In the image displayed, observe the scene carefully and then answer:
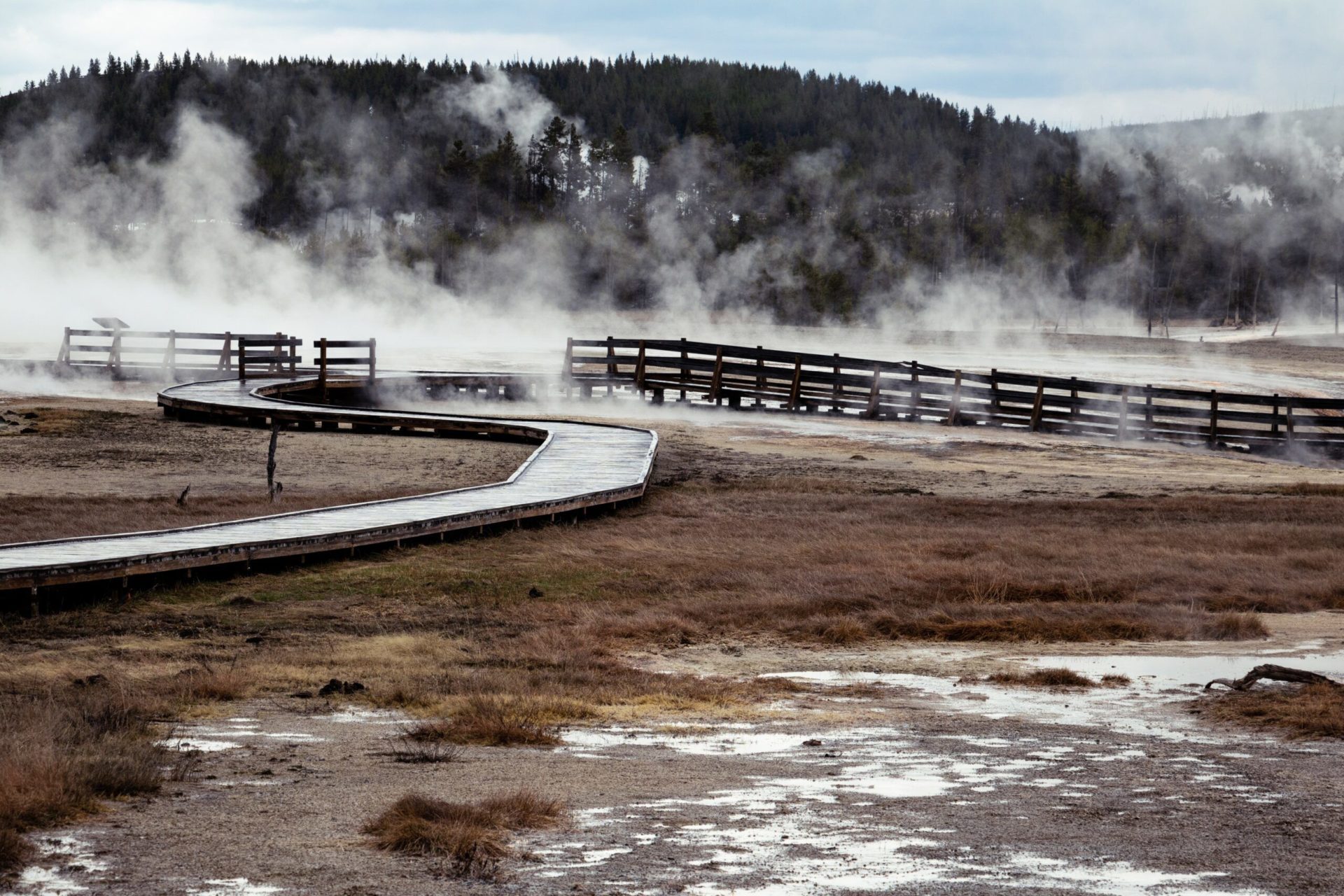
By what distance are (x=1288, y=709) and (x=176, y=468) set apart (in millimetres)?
17508

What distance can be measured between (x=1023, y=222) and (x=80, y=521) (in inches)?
3459

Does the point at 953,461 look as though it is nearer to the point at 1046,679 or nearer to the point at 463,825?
the point at 1046,679

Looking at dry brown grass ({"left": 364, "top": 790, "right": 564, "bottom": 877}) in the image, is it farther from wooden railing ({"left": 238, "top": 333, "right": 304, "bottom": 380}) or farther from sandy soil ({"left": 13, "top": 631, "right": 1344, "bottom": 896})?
wooden railing ({"left": 238, "top": 333, "right": 304, "bottom": 380})

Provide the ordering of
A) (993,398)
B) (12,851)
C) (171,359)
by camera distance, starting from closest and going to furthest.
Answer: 1. (12,851)
2. (993,398)
3. (171,359)

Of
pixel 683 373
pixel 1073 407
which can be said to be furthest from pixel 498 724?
pixel 683 373

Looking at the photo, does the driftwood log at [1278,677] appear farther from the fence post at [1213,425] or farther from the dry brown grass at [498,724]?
the fence post at [1213,425]

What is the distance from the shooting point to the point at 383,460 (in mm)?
25312

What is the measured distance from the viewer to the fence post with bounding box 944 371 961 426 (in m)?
35.5

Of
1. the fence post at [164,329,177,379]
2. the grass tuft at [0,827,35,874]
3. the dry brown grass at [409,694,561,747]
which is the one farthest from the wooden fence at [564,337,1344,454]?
the grass tuft at [0,827,35,874]

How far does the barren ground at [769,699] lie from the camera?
6.59m

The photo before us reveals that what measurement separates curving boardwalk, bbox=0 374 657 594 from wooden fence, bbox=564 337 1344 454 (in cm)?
913

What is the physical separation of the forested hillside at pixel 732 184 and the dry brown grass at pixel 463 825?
263ft

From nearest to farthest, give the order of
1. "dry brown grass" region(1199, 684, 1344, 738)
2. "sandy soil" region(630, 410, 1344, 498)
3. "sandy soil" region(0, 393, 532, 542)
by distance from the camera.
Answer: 1. "dry brown grass" region(1199, 684, 1344, 738)
2. "sandy soil" region(0, 393, 532, 542)
3. "sandy soil" region(630, 410, 1344, 498)

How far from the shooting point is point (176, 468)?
77.4ft
